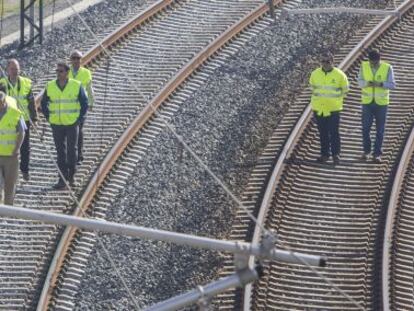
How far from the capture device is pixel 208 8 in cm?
2550

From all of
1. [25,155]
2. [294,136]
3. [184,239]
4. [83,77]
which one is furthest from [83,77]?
[184,239]

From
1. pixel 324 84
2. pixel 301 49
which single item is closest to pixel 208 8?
pixel 301 49

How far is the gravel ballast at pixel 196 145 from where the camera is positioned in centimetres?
1631

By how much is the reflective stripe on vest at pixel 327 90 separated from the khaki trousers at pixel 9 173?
423 centimetres

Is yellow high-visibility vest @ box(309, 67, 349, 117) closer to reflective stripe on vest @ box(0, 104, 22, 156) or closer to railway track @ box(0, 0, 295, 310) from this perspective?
railway track @ box(0, 0, 295, 310)

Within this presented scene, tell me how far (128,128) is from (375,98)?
321 cm

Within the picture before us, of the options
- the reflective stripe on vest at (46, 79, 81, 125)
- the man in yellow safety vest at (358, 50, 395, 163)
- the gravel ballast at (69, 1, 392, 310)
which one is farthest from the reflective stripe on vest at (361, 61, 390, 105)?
the reflective stripe on vest at (46, 79, 81, 125)

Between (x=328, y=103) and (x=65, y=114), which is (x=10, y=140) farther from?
(x=328, y=103)

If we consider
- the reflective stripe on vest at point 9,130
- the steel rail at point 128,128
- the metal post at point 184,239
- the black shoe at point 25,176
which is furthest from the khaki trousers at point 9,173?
the metal post at point 184,239

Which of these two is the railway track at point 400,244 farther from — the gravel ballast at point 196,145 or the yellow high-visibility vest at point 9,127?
the yellow high-visibility vest at point 9,127

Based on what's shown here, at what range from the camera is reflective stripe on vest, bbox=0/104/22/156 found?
56.3 ft

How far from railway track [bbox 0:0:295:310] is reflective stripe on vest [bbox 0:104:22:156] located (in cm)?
83

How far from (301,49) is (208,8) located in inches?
102

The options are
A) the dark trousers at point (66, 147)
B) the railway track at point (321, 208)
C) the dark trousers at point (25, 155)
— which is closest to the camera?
the railway track at point (321, 208)
